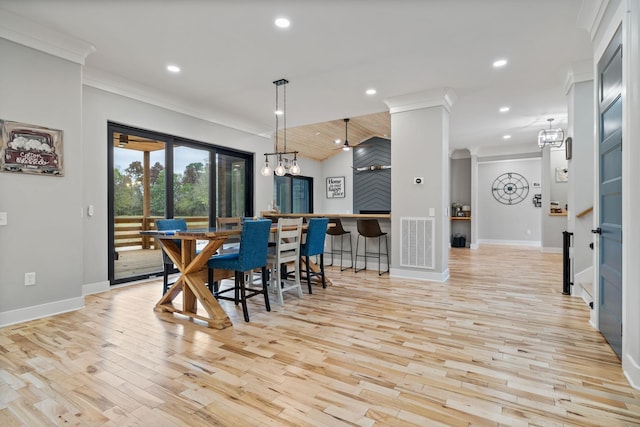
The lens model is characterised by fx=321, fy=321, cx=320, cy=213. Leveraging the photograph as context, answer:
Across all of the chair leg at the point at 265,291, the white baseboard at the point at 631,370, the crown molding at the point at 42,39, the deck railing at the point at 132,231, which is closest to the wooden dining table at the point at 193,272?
the chair leg at the point at 265,291

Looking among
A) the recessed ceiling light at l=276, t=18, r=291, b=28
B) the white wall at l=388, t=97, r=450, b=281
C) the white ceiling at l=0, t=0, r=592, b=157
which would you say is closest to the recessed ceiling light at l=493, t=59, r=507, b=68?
the white ceiling at l=0, t=0, r=592, b=157

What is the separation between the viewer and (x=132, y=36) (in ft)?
10.3

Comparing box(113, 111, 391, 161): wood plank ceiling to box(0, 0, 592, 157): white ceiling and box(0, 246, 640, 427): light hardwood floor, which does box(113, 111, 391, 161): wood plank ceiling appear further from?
box(0, 246, 640, 427): light hardwood floor

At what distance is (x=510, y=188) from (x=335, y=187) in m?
5.22

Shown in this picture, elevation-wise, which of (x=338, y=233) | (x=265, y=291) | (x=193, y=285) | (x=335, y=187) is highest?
(x=335, y=187)

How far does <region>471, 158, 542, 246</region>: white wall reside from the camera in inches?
356

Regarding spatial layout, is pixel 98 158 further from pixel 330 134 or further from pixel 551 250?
pixel 551 250

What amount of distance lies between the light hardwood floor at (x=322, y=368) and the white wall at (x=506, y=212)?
6.49m

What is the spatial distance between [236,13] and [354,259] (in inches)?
160

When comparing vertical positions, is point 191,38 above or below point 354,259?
above

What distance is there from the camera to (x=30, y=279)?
9.93ft

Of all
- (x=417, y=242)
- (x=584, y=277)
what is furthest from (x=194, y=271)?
(x=584, y=277)

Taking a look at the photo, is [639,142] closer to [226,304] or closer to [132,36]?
[226,304]

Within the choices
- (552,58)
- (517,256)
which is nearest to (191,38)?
(552,58)
